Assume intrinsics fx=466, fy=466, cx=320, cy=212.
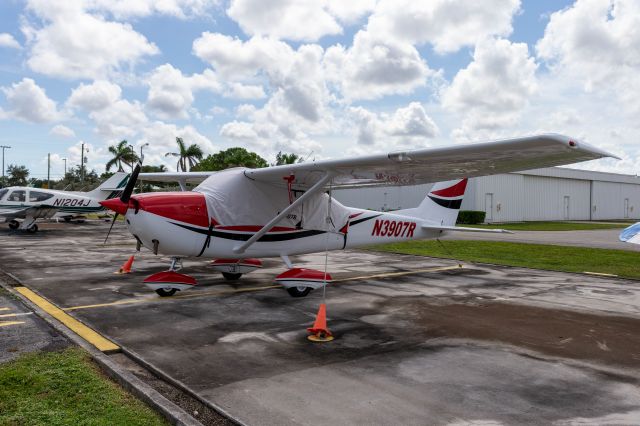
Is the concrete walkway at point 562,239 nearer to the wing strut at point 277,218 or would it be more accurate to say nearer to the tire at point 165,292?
the wing strut at point 277,218

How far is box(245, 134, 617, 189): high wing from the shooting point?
17.9ft

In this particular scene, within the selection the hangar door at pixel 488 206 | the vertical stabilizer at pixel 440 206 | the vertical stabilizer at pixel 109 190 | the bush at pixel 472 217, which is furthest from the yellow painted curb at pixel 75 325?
the hangar door at pixel 488 206

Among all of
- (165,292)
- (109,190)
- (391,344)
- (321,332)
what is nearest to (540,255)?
(391,344)

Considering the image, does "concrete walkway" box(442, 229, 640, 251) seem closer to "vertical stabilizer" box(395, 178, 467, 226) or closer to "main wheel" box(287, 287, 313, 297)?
"vertical stabilizer" box(395, 178, 467, 226)

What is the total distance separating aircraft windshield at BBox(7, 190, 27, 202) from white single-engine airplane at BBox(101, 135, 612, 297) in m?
19.7

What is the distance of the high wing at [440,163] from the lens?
5.46m

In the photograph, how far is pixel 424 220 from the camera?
480 inches

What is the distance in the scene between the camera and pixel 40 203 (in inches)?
988

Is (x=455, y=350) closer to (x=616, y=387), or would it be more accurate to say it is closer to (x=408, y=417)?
(x=616, y=387)

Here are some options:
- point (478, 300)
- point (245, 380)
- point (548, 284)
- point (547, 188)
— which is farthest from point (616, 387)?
point (547, 188)

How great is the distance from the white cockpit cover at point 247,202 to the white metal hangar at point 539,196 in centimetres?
2896

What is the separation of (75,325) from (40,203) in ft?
72.5

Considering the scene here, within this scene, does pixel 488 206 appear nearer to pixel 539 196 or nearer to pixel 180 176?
pixel 539 196

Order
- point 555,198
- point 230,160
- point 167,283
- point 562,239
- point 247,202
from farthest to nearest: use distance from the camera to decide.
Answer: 1. point 230,160
2. point 555,198
3. point 562,239
4. point 247,202
5. point 167,283
